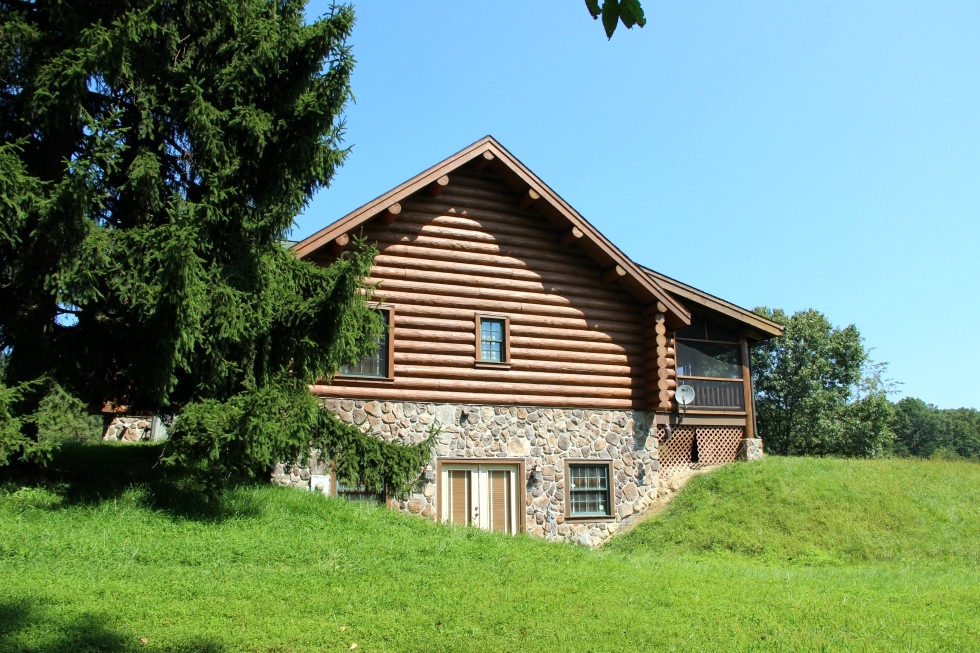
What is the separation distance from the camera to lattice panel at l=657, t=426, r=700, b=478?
19.7 m

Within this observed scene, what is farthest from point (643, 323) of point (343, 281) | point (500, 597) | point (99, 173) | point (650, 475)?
point (99, 173)

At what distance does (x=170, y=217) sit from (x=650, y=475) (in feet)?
39.2

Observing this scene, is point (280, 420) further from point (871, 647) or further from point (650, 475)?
point (650, 475)

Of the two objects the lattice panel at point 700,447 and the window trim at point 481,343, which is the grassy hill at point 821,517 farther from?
the window trim at point 481,343

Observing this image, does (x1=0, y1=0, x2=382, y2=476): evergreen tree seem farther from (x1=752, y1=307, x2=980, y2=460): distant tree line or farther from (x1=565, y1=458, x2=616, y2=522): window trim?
(x1=752, y1=307, x2=980, y2=460): distant tree line

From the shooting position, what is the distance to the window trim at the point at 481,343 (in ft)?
57.1


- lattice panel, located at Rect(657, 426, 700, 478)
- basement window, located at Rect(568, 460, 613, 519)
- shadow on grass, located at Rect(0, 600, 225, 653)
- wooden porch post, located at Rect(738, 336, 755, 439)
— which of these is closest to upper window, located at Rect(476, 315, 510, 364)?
basement window, located at Rect(568, 460, 613, 519)

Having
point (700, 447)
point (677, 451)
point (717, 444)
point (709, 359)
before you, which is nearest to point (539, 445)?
point (677, 451)

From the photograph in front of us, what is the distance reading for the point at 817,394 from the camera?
44.6 meters

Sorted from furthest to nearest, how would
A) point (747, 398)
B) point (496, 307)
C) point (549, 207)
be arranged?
point (747, 398), point (549, 207), point (496, 307)

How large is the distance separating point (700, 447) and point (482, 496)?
6340 millimetres

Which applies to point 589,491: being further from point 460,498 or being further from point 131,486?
point 131,486

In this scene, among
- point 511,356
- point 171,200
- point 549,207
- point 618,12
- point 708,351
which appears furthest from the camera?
point 708,351

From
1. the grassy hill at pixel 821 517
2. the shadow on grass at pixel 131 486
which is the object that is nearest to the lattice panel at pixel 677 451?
the grassy hill at pixel 821 517
